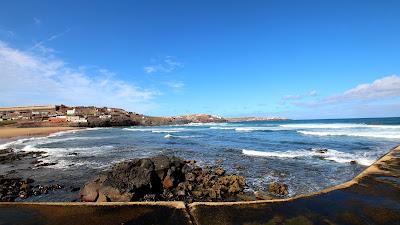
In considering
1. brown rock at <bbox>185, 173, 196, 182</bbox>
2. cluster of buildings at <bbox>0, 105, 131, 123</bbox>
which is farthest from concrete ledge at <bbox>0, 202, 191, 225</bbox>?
cluster of buildings at <bbox>0, 105, 131, 123</bbox>

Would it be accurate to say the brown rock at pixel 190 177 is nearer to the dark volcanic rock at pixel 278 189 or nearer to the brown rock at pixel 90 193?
the dark volcanic rock at pixel 278 189

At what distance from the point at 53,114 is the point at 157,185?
9968 centimetres

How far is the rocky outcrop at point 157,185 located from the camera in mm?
9484

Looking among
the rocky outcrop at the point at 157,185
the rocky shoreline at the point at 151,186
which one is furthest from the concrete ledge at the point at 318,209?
the rocky outcrop at the point at 157,185

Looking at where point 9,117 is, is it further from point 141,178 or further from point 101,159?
point 141,178

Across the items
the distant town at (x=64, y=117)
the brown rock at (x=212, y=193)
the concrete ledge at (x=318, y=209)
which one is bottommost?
the brown rock at (x=212, y=193)

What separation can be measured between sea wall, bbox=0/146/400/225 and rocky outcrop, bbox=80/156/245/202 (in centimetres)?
176

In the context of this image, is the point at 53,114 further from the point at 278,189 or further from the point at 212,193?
the point at 278,189

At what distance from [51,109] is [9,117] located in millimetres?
15215

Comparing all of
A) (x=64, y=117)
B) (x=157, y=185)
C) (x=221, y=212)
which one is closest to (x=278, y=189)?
(x=221, y=212)

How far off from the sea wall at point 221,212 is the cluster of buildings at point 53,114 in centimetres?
7963

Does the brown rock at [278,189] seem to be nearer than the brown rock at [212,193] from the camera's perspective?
No

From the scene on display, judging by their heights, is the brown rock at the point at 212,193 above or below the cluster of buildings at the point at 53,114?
below

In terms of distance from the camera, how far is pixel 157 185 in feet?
37.0
